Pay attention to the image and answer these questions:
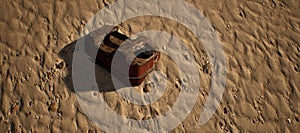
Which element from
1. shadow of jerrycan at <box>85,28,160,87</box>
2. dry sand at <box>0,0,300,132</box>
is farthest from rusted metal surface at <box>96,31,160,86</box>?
dry sand at <box>0,0,300,132</box>

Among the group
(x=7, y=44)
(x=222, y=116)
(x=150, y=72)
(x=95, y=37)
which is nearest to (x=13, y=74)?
(x=7, y=44)

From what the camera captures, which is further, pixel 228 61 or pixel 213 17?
pixel 213 17

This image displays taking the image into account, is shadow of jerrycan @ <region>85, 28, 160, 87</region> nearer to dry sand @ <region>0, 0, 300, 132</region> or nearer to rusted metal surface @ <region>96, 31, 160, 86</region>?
rusted metal surface @ <region>96, 31, 160, 86</region>

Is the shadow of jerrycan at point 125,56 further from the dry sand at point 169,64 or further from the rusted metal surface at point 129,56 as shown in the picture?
the dry sand at point 169,64

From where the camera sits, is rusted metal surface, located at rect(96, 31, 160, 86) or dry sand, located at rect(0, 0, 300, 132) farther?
dry sand, located at rect(0, 0, 300, 132)

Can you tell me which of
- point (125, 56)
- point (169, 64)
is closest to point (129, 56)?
point (125, 56)

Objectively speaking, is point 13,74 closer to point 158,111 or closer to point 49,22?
point 49,22
